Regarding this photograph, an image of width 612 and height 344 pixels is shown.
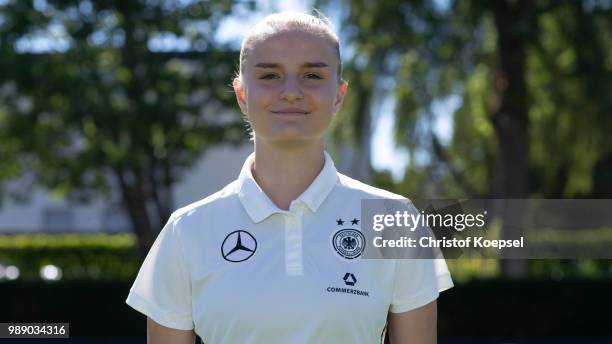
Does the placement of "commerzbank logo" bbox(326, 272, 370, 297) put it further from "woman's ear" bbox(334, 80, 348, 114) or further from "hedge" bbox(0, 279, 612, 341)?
"hedge" bbox(0, 279, 612, 341)

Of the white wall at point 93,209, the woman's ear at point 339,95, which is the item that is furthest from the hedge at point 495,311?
the white wall at point 93,209

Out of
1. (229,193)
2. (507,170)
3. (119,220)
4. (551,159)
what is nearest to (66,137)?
(507,170)

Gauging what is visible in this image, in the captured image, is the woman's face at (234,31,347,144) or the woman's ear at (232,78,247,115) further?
the woman's ear at (232,78,247,115)

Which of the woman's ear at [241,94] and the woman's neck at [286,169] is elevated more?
the woman's ear at [241,94]

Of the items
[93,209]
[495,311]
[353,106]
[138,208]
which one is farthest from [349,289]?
[93,209]

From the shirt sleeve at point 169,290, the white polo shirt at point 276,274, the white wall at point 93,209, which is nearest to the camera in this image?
the white polo shirt at point 276,274

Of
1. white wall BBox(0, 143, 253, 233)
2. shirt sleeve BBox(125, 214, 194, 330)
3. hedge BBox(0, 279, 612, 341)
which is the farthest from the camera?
white wall BBox(0, 143, 253, 233)

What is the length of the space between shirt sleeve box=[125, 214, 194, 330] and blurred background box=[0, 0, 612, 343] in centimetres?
1113

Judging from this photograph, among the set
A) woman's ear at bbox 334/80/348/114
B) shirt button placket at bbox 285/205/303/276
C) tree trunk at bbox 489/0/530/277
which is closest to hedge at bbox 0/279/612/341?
tree trunk at bbox 489/0/530/277

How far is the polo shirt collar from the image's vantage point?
244cm

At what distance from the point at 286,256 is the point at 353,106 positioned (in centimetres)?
1274

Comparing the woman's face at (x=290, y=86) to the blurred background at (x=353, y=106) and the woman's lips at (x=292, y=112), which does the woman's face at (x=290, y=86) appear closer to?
the woman's lips at (x=292, y=112)

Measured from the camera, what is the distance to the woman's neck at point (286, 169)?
8.11 ft

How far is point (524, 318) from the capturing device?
13.4 meters
